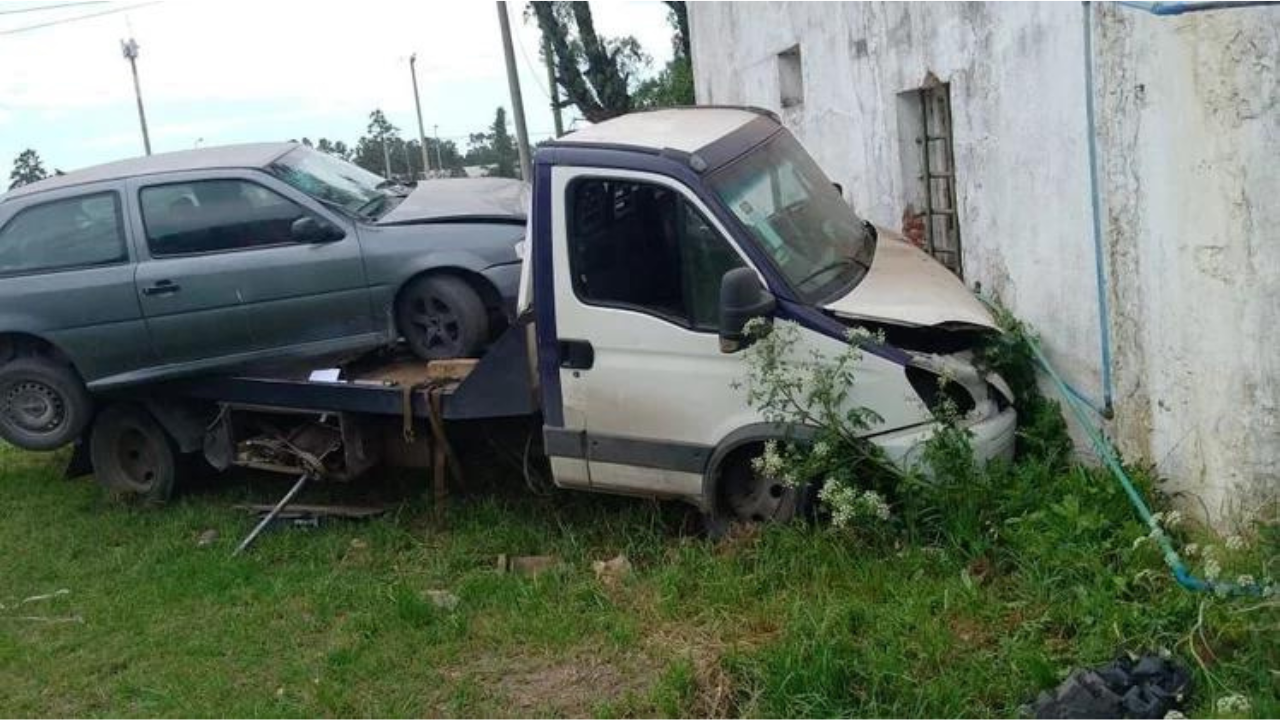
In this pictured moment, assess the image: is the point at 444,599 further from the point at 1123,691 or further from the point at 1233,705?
the point at 1233,705

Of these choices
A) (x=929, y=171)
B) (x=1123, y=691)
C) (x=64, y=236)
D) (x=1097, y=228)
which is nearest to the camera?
(x=1123, y=691)

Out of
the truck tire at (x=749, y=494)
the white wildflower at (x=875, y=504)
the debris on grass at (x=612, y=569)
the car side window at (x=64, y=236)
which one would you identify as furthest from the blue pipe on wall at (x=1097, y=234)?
the car side window at (x=64, y=236)

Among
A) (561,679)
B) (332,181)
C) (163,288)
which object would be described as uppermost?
(332,181)

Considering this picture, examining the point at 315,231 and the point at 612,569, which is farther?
the point at 315,231

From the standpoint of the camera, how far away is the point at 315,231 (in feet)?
21.8

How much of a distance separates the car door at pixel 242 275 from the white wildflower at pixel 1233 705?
4600mm

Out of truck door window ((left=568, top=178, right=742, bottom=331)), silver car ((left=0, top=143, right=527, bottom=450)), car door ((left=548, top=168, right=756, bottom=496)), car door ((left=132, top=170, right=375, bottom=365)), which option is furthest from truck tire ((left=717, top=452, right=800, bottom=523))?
car door ((left=132, top=170, right=375, bottom=365))

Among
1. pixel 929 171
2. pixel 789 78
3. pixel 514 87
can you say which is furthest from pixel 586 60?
pixel 929 171

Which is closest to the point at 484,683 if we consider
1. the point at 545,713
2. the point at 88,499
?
the point at 545,713

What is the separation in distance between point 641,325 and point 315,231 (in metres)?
2.29

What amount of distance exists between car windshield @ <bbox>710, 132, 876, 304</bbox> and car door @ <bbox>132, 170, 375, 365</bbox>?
2287 millimetres

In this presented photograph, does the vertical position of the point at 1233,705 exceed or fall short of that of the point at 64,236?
it falls short

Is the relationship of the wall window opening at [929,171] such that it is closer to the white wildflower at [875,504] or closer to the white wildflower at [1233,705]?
the white wildflower at [875,504]

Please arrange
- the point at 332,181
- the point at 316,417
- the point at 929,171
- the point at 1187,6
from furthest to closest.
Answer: the point at 929,171, the point at 332,181, the point at 316,417, the point at 1187,6
